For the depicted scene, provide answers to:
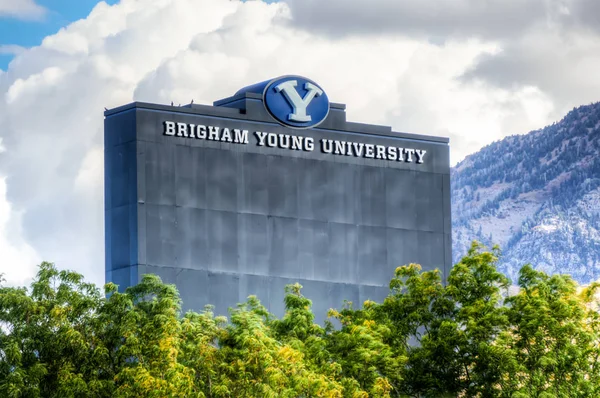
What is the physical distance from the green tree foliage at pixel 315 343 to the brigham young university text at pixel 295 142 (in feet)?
24.0

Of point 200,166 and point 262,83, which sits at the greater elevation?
point 262,83

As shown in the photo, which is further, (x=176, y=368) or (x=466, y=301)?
(x=466, y=301)

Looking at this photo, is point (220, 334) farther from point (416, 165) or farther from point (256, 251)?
point (416, 165)

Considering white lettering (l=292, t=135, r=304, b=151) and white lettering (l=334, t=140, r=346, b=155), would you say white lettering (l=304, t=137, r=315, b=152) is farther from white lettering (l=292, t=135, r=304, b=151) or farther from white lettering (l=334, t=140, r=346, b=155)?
white lettering (l=334, t=140, r=346, b=155)

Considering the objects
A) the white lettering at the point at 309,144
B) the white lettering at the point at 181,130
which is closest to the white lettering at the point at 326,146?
the white lettering at the point at 309,144

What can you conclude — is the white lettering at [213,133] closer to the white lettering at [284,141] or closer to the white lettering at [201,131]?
the white lettering at [201,131]

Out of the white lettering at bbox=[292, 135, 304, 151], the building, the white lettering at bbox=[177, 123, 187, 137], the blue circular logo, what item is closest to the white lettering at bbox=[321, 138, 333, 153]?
the building

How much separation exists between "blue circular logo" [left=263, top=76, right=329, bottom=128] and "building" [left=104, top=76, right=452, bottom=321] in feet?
0.15

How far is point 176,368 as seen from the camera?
163 ft

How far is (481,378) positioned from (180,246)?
13.7 m

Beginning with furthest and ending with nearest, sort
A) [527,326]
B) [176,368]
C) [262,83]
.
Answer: [262,83] → [527,326] → [176,368]

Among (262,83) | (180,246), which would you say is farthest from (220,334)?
(262,83)

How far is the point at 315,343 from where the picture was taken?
5516 centimetres

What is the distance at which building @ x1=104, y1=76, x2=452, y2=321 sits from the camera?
63.0m
